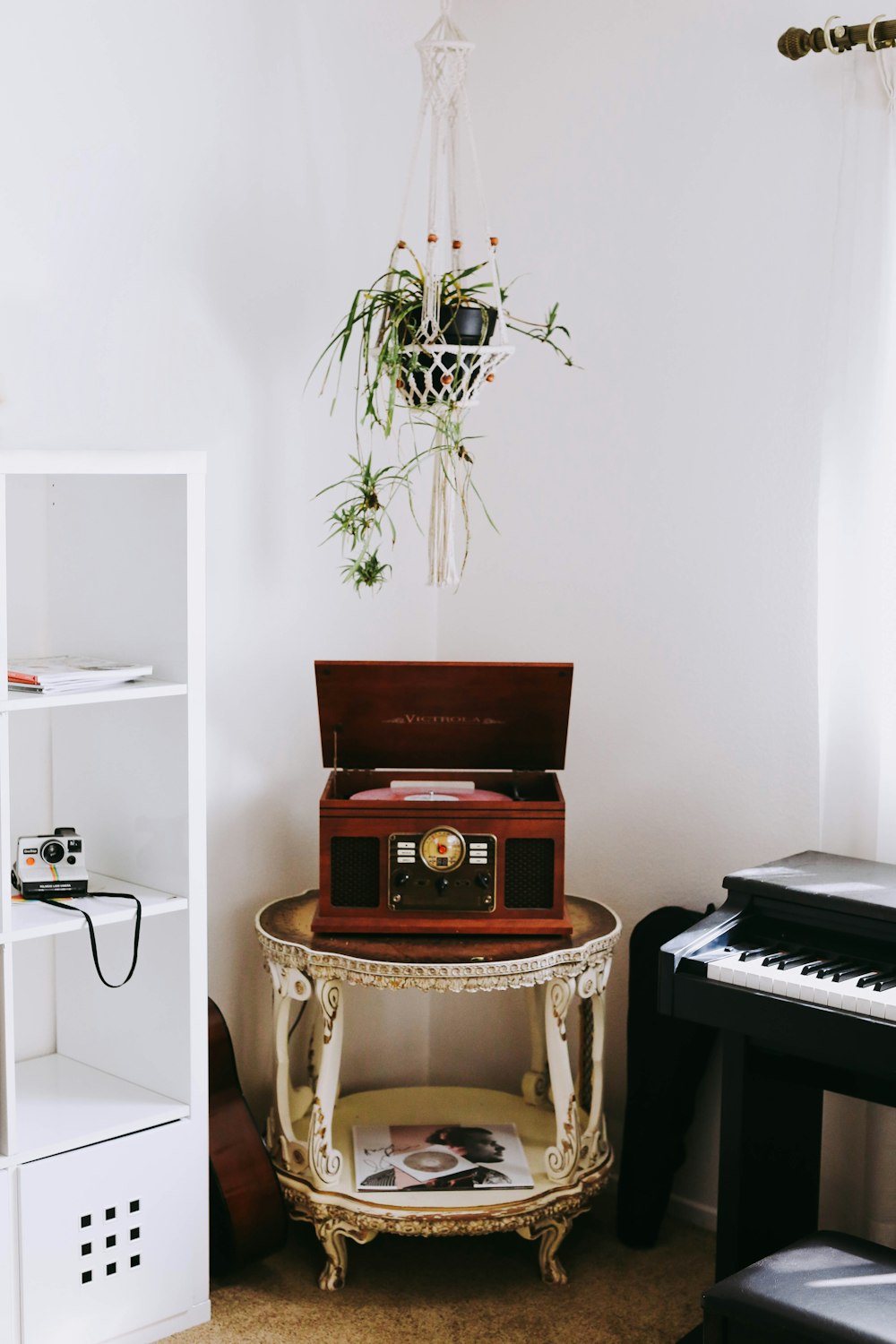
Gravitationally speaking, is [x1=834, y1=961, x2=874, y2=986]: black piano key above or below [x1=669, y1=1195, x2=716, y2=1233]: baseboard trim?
above

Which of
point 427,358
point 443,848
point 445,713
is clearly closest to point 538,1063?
point 443,848

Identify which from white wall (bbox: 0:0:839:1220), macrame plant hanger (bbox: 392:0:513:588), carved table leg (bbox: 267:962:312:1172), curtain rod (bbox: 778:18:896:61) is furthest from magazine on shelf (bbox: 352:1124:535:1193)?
curtain rod (bbox: 778:18:896:61)

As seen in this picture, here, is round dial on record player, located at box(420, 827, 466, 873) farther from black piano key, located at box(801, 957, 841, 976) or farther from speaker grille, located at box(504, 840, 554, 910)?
black piano key, located at box(801, 957, 841, 976)

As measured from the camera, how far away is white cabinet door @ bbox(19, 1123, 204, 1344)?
2314 mm

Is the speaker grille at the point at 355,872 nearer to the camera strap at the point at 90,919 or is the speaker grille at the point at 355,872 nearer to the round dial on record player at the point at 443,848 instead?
the round dial on record player at the point at 443,848

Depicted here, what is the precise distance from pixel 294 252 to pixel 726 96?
0.94 meters

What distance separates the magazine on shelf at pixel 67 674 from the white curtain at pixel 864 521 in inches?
50.7

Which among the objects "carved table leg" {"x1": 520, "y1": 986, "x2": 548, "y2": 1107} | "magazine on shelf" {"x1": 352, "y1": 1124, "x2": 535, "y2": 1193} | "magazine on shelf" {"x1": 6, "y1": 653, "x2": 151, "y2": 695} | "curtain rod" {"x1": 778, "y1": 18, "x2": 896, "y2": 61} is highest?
"curtain rod" {"x1": 778, "y1": 18, "x2": 896, "y2": 61}

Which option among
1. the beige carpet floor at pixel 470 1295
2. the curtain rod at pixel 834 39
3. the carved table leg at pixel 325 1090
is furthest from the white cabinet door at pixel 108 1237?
the curtain rod at pixel 834 39

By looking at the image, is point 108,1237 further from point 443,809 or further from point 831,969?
point 831,969

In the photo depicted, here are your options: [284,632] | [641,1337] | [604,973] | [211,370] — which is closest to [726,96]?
[211,370]

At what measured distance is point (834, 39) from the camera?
2477 mm

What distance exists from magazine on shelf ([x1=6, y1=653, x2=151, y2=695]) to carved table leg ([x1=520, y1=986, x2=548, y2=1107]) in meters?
1.23

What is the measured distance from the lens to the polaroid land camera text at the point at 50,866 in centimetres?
239
